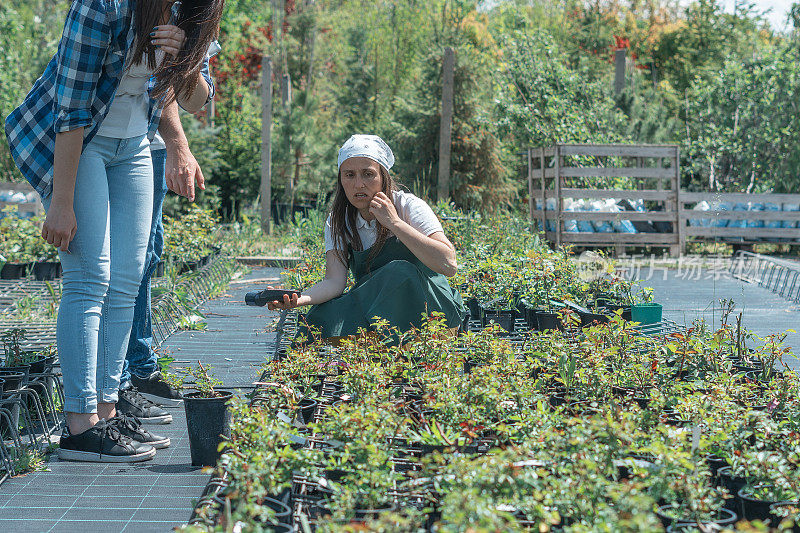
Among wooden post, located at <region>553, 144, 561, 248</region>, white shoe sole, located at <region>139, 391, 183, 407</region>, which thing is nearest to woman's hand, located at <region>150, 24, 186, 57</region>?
white shoe sole, located at <region>139, 391, 183, 407</region>

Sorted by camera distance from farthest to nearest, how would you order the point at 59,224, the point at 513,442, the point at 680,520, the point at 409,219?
the point at 409,219 → the point at 59,224 → the point at 513,442 → the point at 680,520

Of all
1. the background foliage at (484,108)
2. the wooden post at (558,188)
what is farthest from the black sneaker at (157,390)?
the wooden post at (558,188)

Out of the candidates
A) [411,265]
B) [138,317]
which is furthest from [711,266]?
[138,317]

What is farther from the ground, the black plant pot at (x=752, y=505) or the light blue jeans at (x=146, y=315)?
the light blue jeans at (x=146, y=315)

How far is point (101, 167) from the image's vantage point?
253 centimetres

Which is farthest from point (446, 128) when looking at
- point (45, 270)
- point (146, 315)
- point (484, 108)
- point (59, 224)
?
point (59, 224)

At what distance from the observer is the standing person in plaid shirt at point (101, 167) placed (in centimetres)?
239

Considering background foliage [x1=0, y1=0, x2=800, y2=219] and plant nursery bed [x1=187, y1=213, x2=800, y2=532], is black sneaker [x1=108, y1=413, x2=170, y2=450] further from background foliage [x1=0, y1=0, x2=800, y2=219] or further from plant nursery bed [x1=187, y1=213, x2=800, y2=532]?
background foliage [x1=0, y1=0, x2=800, y2=219]

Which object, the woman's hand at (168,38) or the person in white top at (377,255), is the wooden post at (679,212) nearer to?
the person in white top at (377,255)

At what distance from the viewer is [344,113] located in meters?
16.7

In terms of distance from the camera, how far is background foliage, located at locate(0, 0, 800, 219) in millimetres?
11211

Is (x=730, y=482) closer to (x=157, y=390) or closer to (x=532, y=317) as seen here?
(x=157, y=390)

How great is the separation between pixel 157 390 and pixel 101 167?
1.02 metres

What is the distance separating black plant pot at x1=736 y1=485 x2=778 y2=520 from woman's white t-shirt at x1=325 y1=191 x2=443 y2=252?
168 centimetres
